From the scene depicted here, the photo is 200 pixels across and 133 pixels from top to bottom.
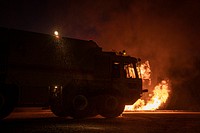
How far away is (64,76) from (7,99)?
2.75m

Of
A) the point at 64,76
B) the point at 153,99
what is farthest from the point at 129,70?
the point at 153,99

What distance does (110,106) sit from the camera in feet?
45.2

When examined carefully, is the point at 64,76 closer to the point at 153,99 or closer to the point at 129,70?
the point at 129,70

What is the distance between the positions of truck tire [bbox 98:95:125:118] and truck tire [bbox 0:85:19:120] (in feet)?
13.8

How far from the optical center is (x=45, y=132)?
7.89m

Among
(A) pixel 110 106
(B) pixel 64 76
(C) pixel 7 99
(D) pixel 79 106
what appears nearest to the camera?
(C) pixel 7 99

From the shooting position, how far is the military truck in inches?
→ 450

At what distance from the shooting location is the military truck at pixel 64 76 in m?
11.4


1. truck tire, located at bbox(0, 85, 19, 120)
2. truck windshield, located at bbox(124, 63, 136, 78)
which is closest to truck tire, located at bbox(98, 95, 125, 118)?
truck windshield, located at bbox(124, 63, 136, 78)

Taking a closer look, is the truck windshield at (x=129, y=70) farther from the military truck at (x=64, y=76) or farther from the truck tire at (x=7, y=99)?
the truck tire at (x=7, y=99)

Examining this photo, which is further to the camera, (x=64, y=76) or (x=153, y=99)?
(x=153, y=99)

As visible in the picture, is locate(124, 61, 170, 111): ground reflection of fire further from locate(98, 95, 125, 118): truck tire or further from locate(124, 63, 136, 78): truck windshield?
locate(98, 95, 125, 118): truck tire

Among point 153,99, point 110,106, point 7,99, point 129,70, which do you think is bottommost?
point 153,99

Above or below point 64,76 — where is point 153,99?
below
